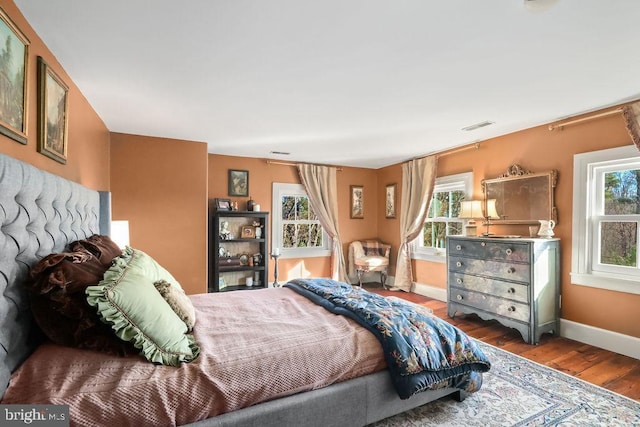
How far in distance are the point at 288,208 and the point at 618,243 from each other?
4165mm

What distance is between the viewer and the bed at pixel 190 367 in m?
1.13

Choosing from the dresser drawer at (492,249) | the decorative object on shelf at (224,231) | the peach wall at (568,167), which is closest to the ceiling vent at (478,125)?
the peach wall at (568,167)

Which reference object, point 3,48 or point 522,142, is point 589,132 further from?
point 3,48

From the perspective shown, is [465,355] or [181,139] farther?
[181,139]

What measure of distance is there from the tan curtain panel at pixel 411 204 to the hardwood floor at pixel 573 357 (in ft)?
5.20

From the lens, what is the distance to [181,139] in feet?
12.6

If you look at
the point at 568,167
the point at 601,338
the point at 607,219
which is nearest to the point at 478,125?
the point at 568,167

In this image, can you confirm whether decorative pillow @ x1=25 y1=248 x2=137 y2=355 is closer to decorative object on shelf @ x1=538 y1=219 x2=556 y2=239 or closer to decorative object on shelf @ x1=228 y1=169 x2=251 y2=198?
decorative object on shelf @ x1=228 y1=169 x2=251 y2=198

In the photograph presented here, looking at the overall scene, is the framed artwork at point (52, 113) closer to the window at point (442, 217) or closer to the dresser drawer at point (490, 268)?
the dresser drawer at point (490, 268)

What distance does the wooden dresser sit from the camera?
297 cm

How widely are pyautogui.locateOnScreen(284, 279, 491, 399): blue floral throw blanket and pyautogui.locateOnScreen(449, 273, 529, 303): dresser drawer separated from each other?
141 centimetres

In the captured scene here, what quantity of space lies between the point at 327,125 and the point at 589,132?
8.45 ft

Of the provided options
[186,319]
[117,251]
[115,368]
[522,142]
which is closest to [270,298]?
[186,319]

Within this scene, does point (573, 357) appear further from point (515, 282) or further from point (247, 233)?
point (247, 233)
